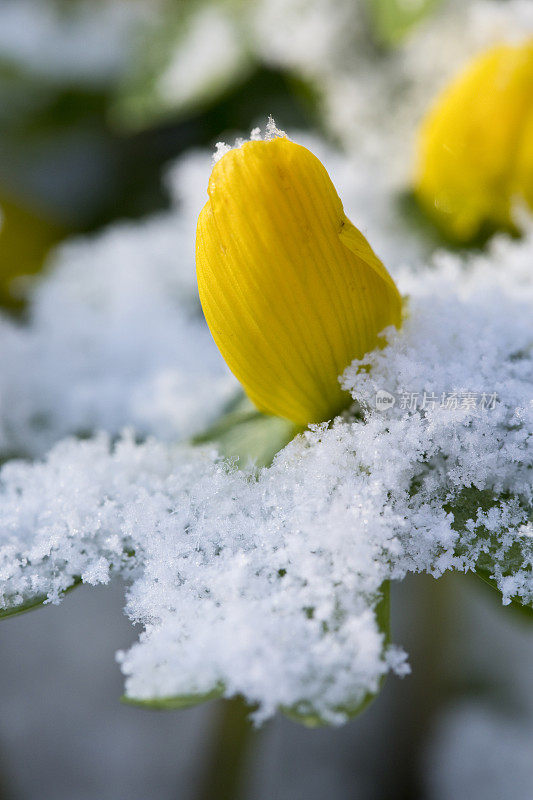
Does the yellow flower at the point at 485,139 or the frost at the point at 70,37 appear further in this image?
the frost at the point at 70,37

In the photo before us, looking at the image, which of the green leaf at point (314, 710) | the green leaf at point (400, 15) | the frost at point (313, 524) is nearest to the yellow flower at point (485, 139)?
the green leaf at point (400, 15)

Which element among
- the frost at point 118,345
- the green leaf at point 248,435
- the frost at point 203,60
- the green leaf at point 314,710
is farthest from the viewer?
the frost at point 203,60

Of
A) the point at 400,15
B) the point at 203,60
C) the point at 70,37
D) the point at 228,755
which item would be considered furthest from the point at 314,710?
the point at 70,37

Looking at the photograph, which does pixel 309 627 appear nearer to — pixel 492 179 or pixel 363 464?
pixel 363 464

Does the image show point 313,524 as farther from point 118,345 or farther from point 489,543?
point 118,345

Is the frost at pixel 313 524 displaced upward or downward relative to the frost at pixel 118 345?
downward

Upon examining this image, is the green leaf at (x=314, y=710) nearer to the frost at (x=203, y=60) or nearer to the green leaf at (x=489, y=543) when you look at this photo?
the green leaf at (x=489, y=543)

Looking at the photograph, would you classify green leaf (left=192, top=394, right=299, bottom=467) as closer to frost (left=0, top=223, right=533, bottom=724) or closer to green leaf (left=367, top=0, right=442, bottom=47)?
frost (left=0, top=223, right=533, bottom=724)
